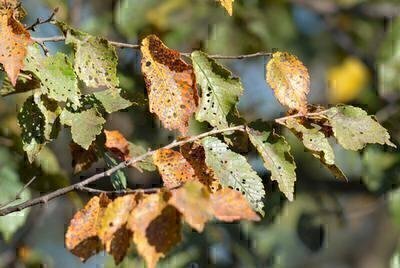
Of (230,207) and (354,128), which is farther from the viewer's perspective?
(354,128)

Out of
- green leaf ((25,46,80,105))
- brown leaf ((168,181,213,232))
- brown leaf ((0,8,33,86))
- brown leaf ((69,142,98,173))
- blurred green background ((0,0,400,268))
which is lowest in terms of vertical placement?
blurred green background ((0,0,400,268))

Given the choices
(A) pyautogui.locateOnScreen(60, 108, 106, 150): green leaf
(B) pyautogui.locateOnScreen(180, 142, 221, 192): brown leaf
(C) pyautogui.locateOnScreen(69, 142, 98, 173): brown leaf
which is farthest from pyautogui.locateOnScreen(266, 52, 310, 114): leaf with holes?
(C) pyautogui.locateOnScreen(69, 142, 98, 173): brown leaf

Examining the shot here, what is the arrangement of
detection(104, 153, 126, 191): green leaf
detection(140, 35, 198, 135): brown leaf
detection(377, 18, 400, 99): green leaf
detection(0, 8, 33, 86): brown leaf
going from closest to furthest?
detection(0, 8, 33, 86): brown leaf, detection(140, 35, 198, 135): brown leaf, detection(104, 153, 126, 191): green leaf, detection(377, 18, 400, 99): green leaf

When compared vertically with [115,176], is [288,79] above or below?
above

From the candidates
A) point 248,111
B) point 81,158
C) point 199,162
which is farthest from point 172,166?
point 248,111

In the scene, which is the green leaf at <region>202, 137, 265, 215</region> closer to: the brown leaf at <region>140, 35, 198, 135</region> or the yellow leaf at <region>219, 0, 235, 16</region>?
the brown leaf at <region>140, 35, 198, 135</region>

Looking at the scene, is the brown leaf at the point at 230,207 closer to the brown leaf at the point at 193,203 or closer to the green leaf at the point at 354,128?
the brown leaf at the point at 193,203

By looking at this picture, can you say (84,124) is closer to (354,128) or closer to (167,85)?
(167,85)
